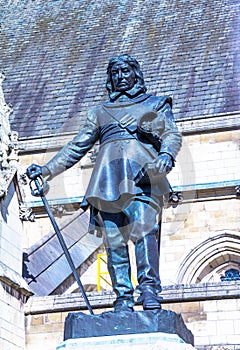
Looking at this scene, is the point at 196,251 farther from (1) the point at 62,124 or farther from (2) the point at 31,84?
(2) the point at 31,84

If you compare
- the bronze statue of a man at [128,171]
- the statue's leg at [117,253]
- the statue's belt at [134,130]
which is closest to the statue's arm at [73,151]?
the bronze statue of a man at [128,171]

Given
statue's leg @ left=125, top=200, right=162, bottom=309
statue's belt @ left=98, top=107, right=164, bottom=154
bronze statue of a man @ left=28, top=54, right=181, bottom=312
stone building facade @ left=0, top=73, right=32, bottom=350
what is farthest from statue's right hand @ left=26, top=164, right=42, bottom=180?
stone building facade @ left=0, top=73, right=32, bottom=350

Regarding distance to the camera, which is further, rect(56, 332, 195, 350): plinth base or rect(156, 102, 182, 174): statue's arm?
rect(156, 102, 182, 174): statue's arm

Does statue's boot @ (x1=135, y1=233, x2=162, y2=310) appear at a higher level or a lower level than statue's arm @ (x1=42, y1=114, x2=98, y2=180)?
lower

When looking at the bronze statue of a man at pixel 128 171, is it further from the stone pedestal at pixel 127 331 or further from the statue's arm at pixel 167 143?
the stone pedestal at pixel 127 331

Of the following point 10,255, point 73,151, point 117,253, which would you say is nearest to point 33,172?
point 73,151

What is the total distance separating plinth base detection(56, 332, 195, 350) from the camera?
13.7ft

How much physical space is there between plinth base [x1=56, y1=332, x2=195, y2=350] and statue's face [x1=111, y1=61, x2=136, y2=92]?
1.78 metres

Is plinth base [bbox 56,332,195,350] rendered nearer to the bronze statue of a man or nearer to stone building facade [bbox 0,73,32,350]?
the bronze statue of a man

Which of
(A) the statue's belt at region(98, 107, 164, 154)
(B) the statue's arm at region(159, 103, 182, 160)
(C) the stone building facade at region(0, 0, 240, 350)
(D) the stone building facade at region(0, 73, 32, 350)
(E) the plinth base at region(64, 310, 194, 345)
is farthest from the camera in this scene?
(C) the stone building facade at region(0, 0, 240, 350)

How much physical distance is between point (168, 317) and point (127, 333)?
0.26 m

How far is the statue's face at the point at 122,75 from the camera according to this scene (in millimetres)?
5168

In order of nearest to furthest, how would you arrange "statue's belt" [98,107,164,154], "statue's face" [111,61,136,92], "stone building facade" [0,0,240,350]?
"statue's belt" [98,107,164,154] < "statue's face" [111,61,136,92] < "stone building facade" [0,0,240,350]

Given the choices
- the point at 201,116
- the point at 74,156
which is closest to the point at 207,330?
the point at 74,156
